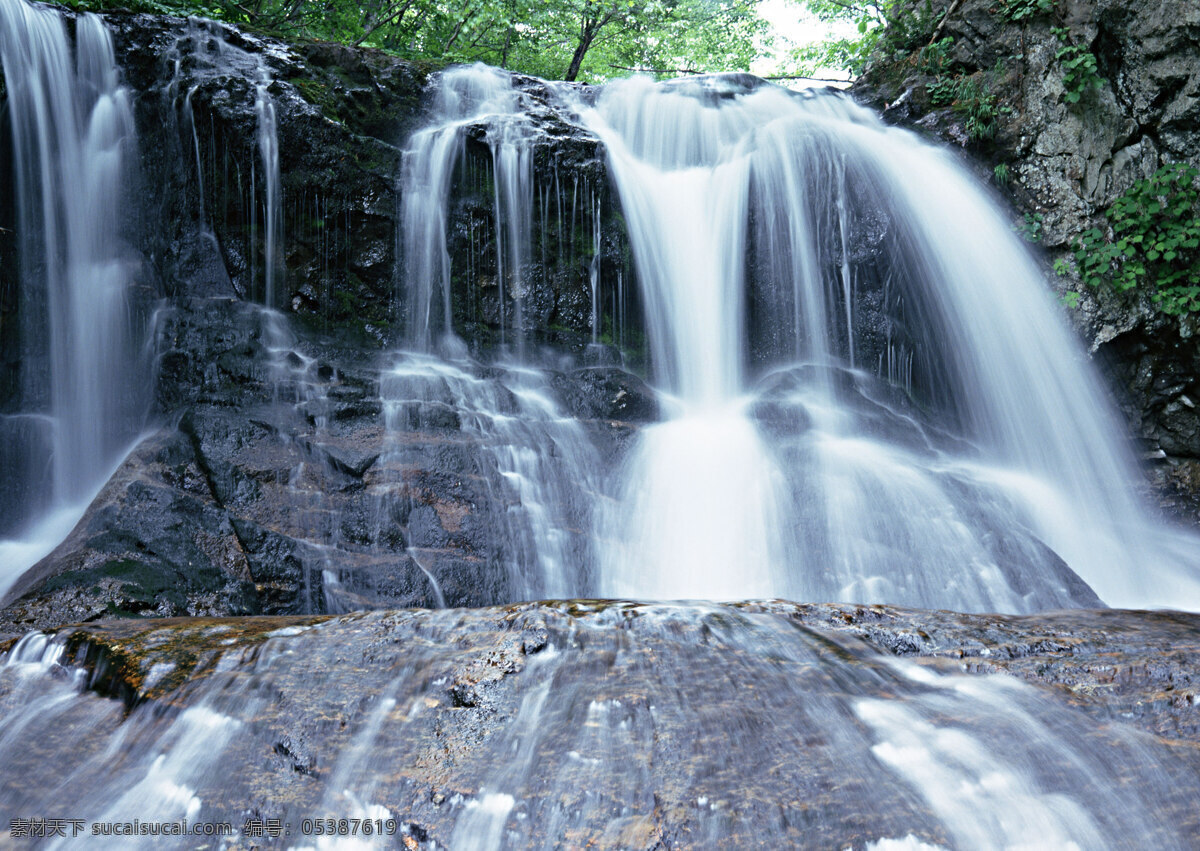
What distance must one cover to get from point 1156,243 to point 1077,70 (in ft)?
6.52

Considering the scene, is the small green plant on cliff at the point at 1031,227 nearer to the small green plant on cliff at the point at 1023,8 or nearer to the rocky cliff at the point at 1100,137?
the rocky cliff at the point at 1100,137

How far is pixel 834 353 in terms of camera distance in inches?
312

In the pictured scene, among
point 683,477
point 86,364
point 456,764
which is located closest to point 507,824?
point 456,764

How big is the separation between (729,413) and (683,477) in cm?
138

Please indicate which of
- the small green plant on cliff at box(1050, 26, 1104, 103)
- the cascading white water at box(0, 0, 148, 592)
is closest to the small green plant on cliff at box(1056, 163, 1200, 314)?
the small green plant on cliff at box(1050, 26, 1104, 103)

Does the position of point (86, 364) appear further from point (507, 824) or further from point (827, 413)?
point (827, 413)

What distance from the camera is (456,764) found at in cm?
239

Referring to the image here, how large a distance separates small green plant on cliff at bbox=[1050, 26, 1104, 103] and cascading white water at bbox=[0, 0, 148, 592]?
9143mm

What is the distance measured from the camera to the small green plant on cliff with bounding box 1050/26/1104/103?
7.78 m

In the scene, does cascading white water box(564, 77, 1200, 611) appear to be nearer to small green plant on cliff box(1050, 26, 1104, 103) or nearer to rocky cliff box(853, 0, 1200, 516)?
rocky cliff box(853, 0, 1200, 516)

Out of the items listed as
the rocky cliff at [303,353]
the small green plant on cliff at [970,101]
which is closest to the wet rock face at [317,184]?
the rocky cliff at [303,353]

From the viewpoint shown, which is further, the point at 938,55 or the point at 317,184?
the point at 938,55

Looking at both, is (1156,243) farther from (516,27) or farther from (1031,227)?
(516,27)

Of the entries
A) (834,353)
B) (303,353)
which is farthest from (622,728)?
(834,353)
